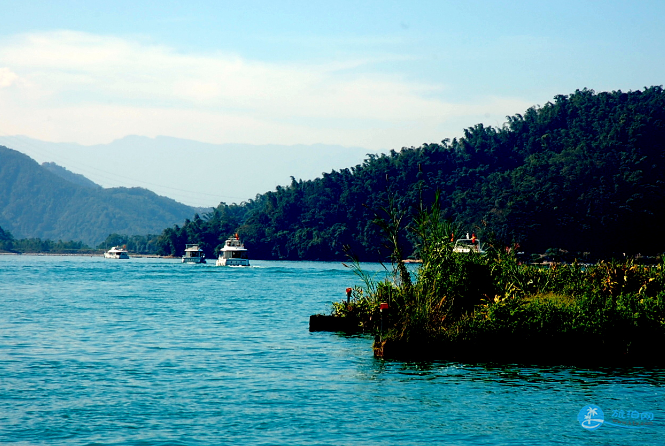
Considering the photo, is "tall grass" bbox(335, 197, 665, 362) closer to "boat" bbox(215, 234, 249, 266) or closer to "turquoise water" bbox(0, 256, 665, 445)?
"turquoise water" bbox(0, 256, 665, 445)

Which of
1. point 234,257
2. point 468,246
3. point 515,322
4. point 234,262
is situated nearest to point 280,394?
point 515,322

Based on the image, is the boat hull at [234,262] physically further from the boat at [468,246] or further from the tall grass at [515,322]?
the tall grass at [515,322]

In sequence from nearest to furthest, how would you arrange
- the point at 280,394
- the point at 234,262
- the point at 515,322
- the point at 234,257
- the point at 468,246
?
the point at 280,394
the point at 515,322
the point at 468,246
the point at 234,262
the point at 234,257

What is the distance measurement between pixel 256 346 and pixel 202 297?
33.1 metres

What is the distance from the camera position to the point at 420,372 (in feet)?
83.1

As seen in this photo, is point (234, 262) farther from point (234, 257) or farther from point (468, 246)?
point (468, 246)

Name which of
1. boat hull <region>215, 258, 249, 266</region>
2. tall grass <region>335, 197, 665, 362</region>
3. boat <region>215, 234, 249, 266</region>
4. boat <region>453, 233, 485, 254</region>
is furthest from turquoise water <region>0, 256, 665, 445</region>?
boat <region>215, 234, 249, 266</region>

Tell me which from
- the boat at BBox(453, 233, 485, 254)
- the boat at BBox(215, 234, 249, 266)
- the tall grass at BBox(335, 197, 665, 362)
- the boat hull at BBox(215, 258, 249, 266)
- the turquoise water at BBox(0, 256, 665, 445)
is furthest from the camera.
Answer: the boat at BBox(215, 234, 249, 266)

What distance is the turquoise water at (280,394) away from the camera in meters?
18.1

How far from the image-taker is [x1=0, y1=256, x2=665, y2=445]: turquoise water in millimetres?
18141

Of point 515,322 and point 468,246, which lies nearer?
point 515,322

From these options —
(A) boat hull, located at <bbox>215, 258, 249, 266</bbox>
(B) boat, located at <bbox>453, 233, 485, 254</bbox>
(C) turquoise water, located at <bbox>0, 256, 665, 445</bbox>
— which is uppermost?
(B) boat, located at <bbox>453, 233, 485, 254</bbox>

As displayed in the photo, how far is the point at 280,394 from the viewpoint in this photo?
22.4 metres

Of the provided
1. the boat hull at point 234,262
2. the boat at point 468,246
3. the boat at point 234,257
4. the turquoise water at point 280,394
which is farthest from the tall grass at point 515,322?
the boat at point 234,257
